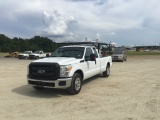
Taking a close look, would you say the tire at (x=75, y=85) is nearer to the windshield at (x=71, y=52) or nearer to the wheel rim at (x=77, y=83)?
the wheel rim at (x=77, y=83)

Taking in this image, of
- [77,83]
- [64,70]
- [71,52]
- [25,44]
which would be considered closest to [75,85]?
[77,83]

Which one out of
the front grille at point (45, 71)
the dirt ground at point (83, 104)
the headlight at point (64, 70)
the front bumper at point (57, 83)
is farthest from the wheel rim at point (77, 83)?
the front grille at point (45, 71)

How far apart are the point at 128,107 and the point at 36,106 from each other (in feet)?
8.97

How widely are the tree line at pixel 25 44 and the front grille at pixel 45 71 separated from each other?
283 feet

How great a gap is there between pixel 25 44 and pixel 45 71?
302ft

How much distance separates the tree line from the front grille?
86.3 meters

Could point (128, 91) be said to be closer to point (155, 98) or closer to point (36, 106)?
point (155, 98)

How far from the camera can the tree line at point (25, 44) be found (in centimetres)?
9456

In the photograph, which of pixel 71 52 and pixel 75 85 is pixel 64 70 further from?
pixel 71 52

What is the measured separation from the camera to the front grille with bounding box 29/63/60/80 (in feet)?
24.8

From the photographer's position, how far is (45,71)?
768 cm

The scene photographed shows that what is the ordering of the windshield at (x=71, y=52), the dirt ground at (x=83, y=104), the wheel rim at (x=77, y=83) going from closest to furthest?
1. the dirt ground at (x=83, y=104)
2. the wheel rim at (x=77, y=83)
3. the windshield at (x=71, y=52)

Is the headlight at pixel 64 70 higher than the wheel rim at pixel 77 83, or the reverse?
the headlight at pixel 64 70

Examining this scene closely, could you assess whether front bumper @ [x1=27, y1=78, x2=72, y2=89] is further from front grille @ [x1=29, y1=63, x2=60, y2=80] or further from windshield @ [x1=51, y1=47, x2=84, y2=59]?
windshield @ [x1=51, y1=47, x2=84, y2=59]
